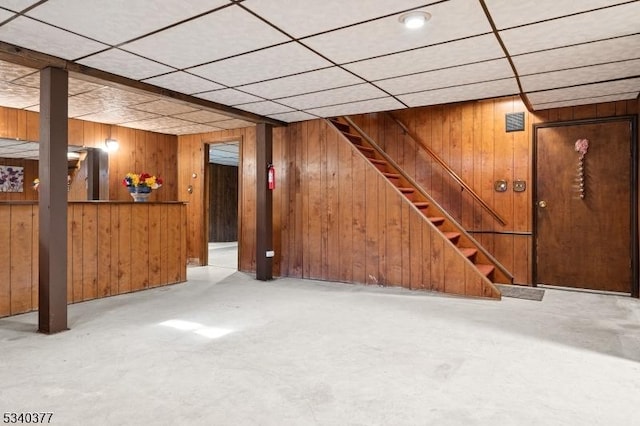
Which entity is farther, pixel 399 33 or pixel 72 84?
pixel 72 84

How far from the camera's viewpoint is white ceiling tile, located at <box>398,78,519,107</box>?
3.94 meters

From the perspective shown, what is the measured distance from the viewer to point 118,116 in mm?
5609

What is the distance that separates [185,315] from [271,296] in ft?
3.61

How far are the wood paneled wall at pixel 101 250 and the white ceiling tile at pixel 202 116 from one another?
1238 mm

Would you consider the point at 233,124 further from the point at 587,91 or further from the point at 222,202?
the point at 222,202

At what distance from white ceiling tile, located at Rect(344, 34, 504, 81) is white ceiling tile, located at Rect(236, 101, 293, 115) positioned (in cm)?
146

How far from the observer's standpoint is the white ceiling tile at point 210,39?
2557 mm

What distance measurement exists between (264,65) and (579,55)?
98.9 inches

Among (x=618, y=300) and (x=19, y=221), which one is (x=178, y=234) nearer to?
(x=19, y=221)

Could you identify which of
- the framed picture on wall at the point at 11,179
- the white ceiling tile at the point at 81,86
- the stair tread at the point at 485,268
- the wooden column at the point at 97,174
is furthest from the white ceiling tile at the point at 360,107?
the framed picture on wall at the point at 11,179

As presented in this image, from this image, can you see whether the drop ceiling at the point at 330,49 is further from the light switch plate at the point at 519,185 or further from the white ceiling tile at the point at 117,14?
the light switch plate at the point at 519,185

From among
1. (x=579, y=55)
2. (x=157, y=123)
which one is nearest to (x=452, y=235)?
(x=579, y=55)

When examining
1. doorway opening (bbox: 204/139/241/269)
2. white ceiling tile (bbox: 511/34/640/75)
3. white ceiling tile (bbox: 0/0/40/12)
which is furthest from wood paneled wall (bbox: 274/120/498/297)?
doorway opening (bbox: 204/139/241/269)

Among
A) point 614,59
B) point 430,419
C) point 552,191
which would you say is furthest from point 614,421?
point 552,191
